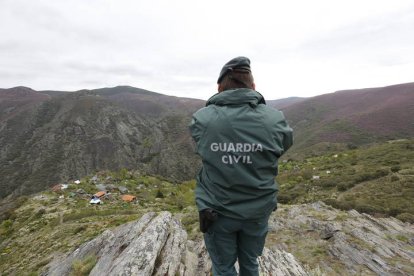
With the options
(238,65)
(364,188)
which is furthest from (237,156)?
(364,188)

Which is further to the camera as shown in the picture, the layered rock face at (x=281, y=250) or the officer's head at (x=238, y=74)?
the layered rock face at (x=281, y=250)

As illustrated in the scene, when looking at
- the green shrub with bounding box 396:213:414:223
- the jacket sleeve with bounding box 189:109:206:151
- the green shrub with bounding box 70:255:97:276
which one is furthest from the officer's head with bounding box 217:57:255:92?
the green shrub with bounding box 396:213:414:223

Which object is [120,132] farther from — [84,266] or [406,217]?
[84,266]

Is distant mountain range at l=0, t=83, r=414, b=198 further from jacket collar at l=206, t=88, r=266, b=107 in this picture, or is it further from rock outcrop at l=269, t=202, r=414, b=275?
jacket collar at l=206, t=88, r=266, b=107

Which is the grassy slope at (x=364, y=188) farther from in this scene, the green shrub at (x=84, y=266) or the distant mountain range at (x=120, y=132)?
the distant mountain range at (x=120, y=132)

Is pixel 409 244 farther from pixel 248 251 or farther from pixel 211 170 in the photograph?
pixel 211 170

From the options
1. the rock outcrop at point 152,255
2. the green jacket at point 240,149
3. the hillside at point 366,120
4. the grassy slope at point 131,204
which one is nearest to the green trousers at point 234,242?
the green jacket at point 240,149

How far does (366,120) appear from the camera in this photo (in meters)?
65.2

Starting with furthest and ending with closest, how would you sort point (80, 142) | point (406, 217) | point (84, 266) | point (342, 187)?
point (80, 142) → point (342, 187) → point (406, 217) → point (84, 266)

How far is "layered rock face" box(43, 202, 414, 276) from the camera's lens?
21.0 feet

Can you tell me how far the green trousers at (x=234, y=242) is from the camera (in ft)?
10.8

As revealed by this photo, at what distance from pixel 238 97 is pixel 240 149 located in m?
0.59

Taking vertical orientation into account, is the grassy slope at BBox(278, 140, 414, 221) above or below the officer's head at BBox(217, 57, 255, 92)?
below

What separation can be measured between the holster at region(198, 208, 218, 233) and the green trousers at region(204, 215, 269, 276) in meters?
0.08
